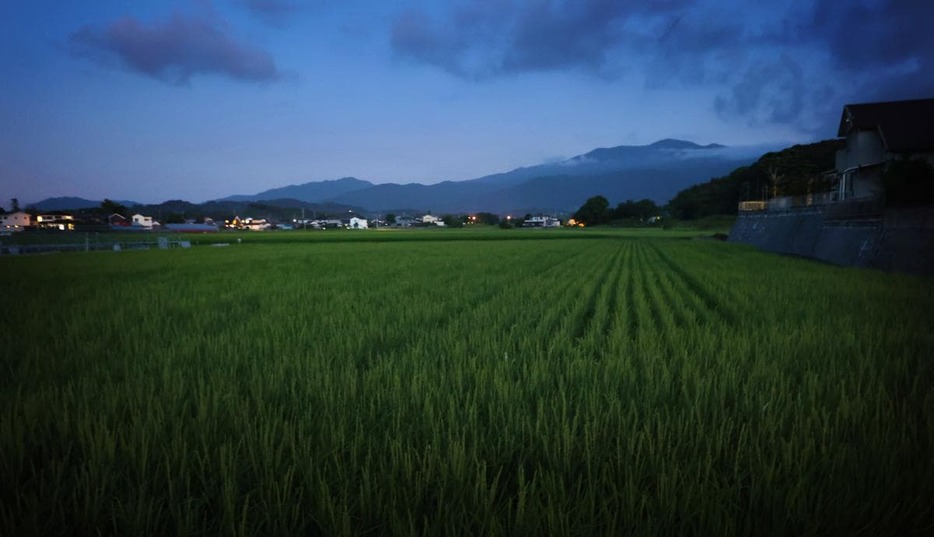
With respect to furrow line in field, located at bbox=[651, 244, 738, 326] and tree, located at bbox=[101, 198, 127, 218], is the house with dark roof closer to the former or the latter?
furrow line in field, located at bbox=[651, 244, 738, 326]

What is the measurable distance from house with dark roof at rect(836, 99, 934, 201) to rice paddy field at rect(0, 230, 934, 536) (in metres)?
22.9

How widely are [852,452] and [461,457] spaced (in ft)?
6.14

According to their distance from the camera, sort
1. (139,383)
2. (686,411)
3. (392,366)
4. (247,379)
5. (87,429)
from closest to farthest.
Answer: (87,429), (686,411), (139,383), (247,379), (392,366)

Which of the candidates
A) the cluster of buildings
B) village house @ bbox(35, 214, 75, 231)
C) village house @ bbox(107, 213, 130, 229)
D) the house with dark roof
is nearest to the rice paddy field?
Answer: the house with dark roof

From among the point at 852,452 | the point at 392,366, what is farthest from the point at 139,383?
the point at 852,452

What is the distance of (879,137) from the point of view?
27.0 m

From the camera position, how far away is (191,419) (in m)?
3.14

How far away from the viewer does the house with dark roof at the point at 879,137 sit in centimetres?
2489

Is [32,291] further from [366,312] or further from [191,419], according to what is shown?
[191,419]

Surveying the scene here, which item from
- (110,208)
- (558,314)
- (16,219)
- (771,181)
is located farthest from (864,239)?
(110,208)

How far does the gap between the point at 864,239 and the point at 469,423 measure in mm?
17114

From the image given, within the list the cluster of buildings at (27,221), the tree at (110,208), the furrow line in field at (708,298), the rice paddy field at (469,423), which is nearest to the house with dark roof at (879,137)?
the furrow line in field at (708,298)

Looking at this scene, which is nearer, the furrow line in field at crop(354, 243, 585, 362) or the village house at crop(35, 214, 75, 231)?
the furrow line in field at crop(354, 243, 585, 362)

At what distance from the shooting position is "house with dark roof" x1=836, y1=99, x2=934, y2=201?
2489 centimetres
